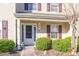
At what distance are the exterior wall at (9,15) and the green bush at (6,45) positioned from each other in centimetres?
6

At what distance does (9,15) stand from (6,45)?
319mm

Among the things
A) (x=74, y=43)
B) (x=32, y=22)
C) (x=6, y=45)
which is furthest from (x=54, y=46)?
(x=6, y=45)

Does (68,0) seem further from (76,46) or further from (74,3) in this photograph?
(76,46)

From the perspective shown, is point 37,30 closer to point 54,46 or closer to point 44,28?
point 44,28

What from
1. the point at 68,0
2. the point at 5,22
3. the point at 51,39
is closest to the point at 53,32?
the point at 51,39

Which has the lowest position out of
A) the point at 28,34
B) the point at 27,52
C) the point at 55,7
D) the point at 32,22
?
the point at 27,52

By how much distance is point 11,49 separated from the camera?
188 cm

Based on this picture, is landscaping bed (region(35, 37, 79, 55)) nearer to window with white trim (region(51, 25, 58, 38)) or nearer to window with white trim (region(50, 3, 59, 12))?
window with white trim (region(51, 25, 58, 38))

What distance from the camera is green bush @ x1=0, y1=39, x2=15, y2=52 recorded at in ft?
6.11

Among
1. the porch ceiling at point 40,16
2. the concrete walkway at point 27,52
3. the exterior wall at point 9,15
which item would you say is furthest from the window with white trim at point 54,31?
the exterior wall at point 9,15

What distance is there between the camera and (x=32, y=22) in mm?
1869

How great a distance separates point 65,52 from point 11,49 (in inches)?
22.9

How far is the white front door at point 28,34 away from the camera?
1.91m

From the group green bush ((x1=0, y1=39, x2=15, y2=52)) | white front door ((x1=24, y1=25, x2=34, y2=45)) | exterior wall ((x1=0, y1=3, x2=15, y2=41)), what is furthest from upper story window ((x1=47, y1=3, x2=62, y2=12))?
green bush ((x1=0, y1=39, x2=15, y2=52))
